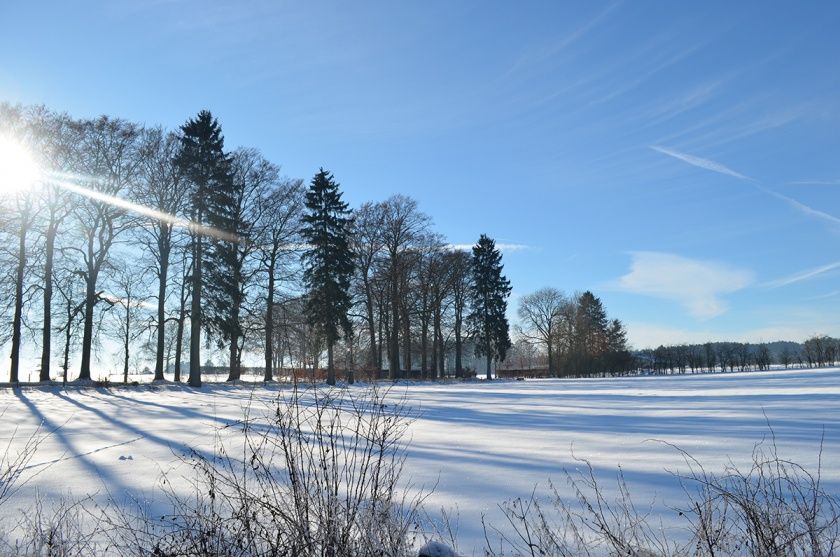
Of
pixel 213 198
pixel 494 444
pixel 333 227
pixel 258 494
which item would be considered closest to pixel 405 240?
pixel 333 227

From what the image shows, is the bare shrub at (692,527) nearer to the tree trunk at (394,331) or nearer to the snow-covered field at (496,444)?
the snow-covered field at (496,444)

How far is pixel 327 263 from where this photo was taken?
29516mm

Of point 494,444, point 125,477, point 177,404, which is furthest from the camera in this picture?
point 177,404

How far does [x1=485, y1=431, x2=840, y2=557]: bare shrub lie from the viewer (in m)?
2.89

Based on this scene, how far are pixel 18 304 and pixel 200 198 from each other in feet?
26.7

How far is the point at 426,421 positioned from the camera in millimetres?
10445

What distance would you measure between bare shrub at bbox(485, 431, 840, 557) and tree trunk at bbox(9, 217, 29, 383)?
2444 cm

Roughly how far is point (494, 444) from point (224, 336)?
2073 centimetres

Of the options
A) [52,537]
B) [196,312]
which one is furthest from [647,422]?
[196,312]

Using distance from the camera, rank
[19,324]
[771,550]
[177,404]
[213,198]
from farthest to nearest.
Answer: [213,198] → [19,324] → [177,404] → [771,550]

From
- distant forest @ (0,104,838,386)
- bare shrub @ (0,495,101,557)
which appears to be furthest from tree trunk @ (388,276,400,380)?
bare shrub @ (0,495,101,557)

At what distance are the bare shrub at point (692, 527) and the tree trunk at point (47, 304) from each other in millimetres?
24102

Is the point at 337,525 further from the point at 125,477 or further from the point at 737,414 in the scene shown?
the point at 737,414

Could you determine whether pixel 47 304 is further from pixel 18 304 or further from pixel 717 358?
pixel 717 358
